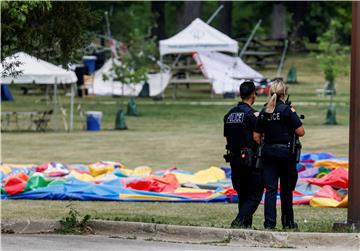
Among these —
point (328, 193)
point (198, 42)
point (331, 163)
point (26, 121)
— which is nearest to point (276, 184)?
point (328, 193)

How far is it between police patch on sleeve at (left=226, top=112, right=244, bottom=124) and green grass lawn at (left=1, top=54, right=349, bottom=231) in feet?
4.69

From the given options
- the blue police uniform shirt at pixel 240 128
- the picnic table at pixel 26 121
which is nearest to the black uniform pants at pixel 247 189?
the blue police uniform shirt at pixel 240 128

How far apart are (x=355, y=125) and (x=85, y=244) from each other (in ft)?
10.9

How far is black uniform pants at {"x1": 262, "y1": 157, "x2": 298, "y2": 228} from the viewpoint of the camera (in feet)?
40.2

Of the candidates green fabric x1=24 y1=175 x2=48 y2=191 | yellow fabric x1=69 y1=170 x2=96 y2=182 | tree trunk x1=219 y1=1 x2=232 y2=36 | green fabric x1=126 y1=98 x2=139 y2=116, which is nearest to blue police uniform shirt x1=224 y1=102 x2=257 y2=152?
green fabric x1=24 y1=175 x2=48 y2=191

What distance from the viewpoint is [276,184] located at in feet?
40.8

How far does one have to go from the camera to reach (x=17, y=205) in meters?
17.2

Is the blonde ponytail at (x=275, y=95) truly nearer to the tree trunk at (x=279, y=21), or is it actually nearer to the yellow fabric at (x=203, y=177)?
the yellow fabric at (x=203, y=177)

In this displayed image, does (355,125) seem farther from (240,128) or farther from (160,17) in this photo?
(160,17)

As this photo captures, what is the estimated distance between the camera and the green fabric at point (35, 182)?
18.7 meters

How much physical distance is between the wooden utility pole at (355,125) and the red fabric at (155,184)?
22.7 ft

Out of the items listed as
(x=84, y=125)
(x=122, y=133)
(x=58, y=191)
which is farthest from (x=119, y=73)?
(x=58, y=191)

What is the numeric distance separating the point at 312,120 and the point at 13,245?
26.8 metres

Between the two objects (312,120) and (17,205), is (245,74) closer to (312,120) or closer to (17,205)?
(312,120)
